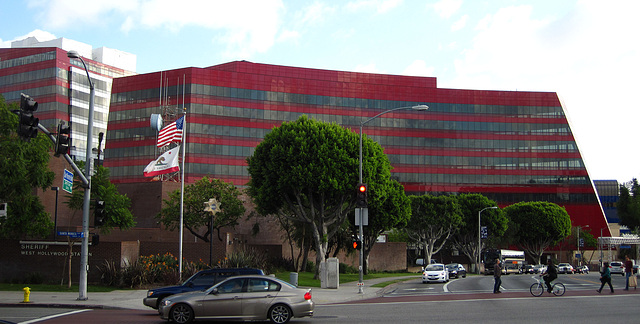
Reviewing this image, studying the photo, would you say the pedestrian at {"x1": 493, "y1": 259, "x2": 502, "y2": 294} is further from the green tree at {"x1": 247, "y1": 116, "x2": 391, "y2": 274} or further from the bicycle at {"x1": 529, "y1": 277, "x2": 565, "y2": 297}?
the green tree at {"x1": 247, "y1": 116, "x2": 391, "y2": 274}

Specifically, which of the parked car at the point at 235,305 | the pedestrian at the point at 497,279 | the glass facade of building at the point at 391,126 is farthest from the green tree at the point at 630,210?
the parked car at the point at 235,305

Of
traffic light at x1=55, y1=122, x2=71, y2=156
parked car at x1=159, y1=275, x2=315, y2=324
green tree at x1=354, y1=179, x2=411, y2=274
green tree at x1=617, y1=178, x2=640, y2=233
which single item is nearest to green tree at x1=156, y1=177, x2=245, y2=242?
green tree at x1=354, y1=179, x2=411, y2=274

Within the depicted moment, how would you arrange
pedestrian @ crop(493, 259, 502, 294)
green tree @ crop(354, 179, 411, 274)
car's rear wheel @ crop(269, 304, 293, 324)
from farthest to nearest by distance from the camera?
green tree @ crop(354, 179, 411, 274)
pedestrian @ crop(493, 259, 502, 294)
car's rear wheel @ crop(269, 304, 293, 324)

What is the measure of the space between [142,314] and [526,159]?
96.9m

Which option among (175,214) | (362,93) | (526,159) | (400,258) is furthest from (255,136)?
(526,159)

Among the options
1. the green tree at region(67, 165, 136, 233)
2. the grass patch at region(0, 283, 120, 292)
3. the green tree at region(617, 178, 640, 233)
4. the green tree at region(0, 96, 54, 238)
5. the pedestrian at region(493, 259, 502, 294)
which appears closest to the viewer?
the pedestrian at region(493, 259, 502, 294)

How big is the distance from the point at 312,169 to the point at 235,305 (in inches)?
924

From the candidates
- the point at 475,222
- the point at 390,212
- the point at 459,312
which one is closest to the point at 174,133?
the point at 459,312

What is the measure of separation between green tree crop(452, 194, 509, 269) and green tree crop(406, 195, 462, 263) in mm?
3851

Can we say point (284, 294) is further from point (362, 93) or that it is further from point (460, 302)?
point (362, 93)

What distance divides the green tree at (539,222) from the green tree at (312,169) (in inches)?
2164

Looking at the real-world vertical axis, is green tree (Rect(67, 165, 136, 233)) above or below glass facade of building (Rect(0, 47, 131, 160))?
below

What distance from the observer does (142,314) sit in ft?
64.7

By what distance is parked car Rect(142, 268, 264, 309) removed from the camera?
19.7 m
